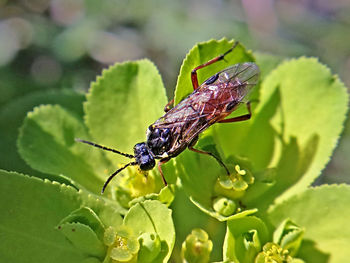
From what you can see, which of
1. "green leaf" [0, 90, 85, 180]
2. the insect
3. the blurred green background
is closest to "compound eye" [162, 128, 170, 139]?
the insect

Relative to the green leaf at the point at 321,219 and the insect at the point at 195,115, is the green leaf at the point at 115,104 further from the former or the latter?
the green leaf at the point at 321,219

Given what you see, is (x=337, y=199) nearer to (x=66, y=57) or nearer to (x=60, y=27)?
(x=66, y=57)

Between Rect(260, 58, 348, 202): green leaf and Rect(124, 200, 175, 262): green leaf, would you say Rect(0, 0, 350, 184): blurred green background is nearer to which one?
Rect(260, 58, 348, 202): green leaf

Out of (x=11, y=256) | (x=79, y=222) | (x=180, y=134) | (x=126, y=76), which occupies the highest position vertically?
(x=126, y=76)

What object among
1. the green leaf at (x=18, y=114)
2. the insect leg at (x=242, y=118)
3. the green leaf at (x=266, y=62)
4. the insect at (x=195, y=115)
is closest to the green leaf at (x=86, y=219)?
the insect at (x=195, y=115)

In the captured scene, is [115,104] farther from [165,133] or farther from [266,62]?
[266,62]

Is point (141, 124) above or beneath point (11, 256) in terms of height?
above

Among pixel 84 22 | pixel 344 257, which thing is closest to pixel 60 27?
pixel 84 22
